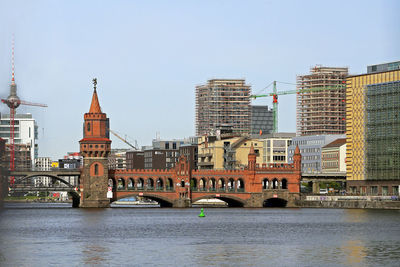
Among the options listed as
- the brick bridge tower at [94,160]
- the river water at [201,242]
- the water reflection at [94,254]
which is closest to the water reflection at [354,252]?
the river water at [201,242]

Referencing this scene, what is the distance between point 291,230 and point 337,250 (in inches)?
1193

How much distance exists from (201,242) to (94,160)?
99907 mm

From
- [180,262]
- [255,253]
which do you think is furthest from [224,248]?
[180,262]

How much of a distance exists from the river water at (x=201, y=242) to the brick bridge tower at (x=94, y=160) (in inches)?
1871

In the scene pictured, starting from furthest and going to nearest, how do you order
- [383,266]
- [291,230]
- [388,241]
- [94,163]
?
1. [94,163]
2. [291,230]
3. [388,241]
4. [383,266]

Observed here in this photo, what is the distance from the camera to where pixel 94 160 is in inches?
7771

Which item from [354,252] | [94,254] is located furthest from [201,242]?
[354,252]

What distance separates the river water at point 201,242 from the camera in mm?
81000

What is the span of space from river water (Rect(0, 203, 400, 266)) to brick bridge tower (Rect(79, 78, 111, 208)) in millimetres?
47520

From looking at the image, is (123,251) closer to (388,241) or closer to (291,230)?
(388,241)

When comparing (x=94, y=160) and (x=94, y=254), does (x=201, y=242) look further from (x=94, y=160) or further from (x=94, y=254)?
(x=94, y=160)

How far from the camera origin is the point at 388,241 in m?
101

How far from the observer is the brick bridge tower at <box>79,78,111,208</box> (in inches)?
7712

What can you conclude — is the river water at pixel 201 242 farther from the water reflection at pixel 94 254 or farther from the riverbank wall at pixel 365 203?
the riverbank wall at pixel 365 203
